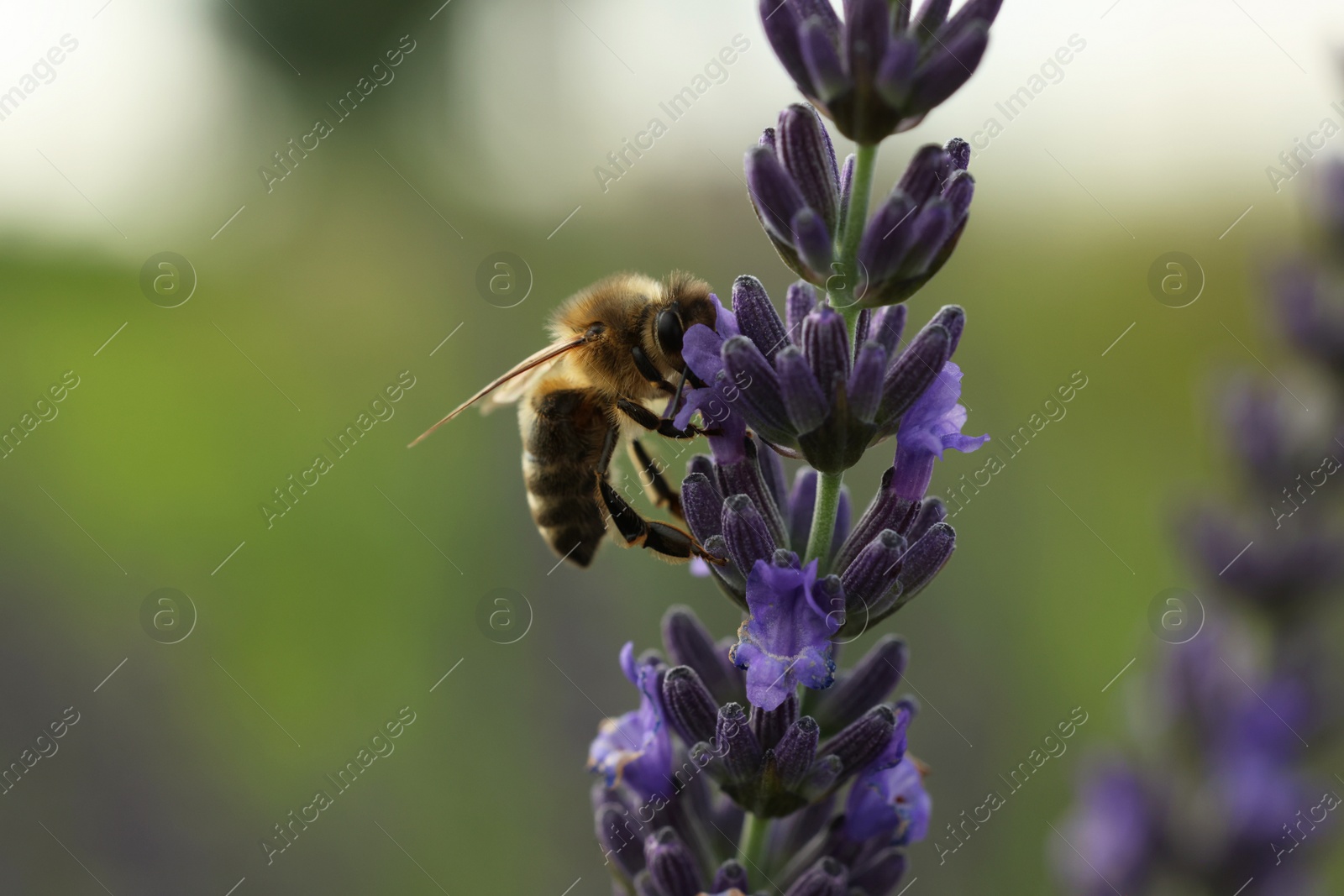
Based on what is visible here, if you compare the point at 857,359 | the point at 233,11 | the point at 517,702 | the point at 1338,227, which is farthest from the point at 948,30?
the point at 233,11

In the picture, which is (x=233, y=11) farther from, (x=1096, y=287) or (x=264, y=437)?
(x=1096, y=287)

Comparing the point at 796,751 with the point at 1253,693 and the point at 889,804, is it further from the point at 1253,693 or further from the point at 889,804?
the point at 1253,693

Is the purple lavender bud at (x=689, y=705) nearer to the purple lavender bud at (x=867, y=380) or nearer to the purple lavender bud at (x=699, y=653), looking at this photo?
the purple lavender bud at (x=699, y=653)

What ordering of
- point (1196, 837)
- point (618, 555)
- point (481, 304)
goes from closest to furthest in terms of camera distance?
point (1196, 837) < point (618, 555) < point (481, 304)

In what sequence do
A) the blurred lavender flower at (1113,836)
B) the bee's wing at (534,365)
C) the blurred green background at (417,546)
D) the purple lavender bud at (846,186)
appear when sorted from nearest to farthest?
the purple lavender bud at (846,186)
the bee's wing at (534,365)
the blurred lavender flower at (1113,836)
the blurred green background at (417,546)

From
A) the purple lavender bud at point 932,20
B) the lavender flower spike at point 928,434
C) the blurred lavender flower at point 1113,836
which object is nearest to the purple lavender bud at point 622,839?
the lavender flower spike at point 928,434

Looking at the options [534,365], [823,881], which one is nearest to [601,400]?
[534,365]
